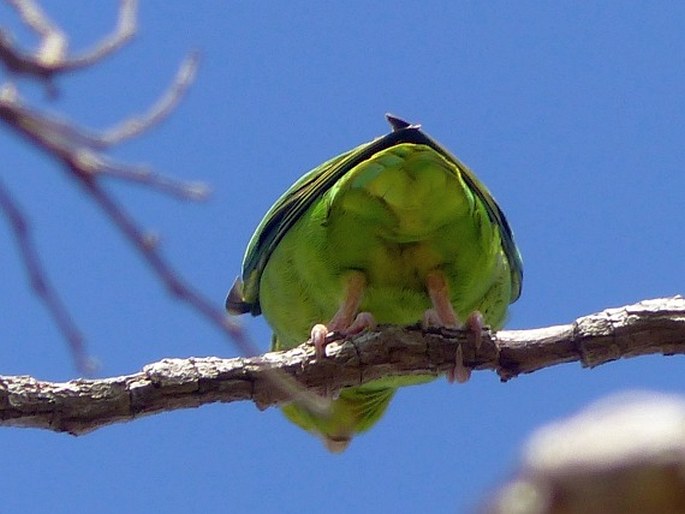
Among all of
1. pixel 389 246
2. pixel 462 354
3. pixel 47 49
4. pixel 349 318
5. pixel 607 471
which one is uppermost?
pixel 389 246

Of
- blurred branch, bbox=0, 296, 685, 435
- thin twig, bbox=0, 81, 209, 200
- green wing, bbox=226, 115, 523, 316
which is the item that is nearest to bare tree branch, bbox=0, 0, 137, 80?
thin twig, bbox=0, 81, 209, 200

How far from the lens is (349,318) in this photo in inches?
193

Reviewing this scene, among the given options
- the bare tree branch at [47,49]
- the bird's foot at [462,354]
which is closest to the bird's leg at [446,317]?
the bird's foot at [462,354]

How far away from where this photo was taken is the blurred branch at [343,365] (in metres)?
3.90

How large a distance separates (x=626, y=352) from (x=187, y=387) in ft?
7.03

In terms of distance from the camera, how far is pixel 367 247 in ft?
16.6

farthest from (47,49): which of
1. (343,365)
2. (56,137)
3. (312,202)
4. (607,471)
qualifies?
(312,202)

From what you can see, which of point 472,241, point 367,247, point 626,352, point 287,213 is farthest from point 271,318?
point 626,352

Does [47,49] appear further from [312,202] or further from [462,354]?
[312,202]

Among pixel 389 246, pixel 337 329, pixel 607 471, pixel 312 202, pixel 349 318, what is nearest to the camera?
pixel 607 471

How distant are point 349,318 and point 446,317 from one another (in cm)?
55

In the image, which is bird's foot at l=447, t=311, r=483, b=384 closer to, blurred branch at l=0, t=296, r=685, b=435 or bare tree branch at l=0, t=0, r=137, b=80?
blurred branch at l=0, t=296, r=685, b=435

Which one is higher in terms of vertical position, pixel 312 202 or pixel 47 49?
pixel 312 202

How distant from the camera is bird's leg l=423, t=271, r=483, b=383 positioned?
14.5 ft
